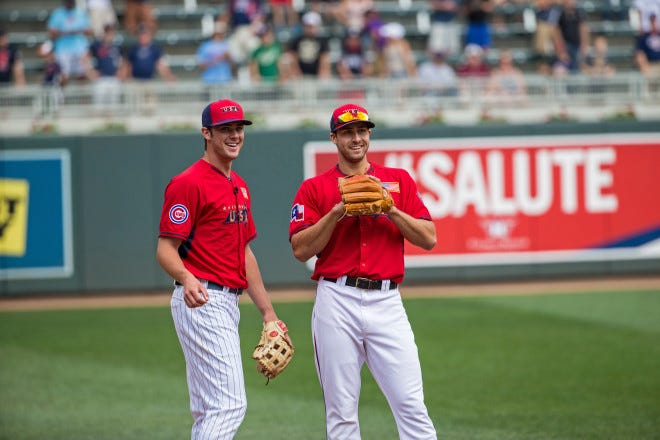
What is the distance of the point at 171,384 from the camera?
9.34 metres

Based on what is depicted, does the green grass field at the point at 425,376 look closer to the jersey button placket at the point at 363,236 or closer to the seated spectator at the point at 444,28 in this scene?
the jersey button placket at the point at 363,236

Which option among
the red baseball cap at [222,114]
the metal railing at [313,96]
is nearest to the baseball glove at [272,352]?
the red baseball cap at [222,114]

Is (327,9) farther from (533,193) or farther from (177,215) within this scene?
(177,215)

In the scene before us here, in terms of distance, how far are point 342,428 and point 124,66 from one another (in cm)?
1403

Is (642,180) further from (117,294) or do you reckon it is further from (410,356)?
(410,356)

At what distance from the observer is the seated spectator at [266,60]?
57.1ft

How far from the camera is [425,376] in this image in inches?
374

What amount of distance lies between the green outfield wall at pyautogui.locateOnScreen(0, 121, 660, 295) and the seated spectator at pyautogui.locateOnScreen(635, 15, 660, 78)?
477cm

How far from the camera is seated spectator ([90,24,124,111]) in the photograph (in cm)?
1577

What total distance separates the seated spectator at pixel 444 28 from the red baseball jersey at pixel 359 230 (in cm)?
1422

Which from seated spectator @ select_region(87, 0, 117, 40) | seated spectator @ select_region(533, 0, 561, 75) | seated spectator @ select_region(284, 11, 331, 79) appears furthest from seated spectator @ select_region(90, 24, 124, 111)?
seated spectator @ select_region(533, 0, 561, 75)

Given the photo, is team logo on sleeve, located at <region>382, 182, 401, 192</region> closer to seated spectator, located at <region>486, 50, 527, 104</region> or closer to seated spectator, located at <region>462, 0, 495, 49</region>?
seated spectator, located at <region>486, 50, 527, 104</region>

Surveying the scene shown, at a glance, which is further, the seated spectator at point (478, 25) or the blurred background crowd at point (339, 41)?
the seated spectator at point (478, 25)

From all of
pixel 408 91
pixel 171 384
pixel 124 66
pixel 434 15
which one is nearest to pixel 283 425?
pixel 171 384
